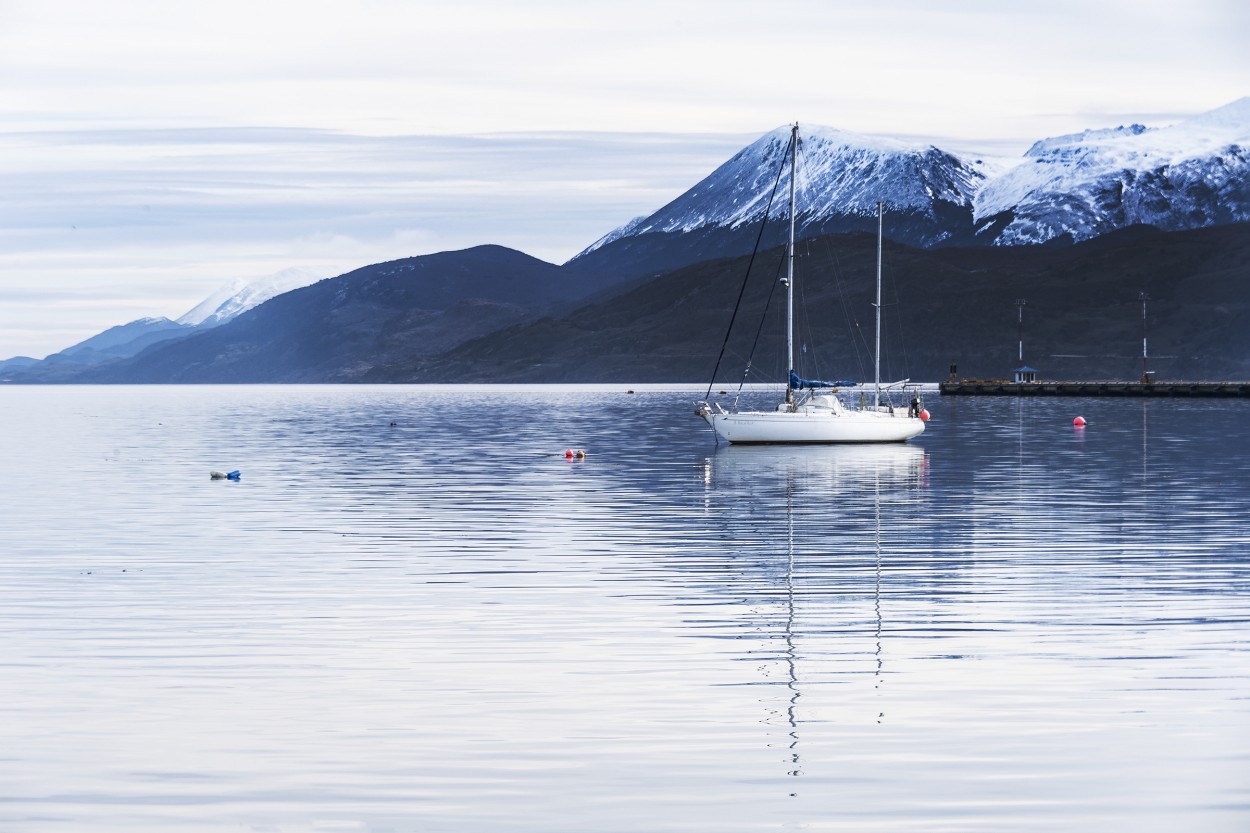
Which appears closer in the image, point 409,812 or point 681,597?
point 409,812

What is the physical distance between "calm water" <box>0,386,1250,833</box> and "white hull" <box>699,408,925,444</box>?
107 ft

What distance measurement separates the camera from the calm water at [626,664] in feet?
50.6

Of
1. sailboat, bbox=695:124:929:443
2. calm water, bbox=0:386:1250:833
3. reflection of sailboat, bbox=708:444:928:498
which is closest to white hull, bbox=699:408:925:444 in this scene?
sailboat, bbox=695:124:929:443

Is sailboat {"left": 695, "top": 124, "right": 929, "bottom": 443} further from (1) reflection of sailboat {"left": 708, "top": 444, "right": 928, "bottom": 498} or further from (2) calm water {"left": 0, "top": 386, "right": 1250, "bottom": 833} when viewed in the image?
(2) calm water {"left": 0, "top": 386, "right": 1250, "bottom": 833}

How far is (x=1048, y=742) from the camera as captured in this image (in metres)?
17.5

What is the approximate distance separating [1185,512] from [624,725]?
3252 centimetres

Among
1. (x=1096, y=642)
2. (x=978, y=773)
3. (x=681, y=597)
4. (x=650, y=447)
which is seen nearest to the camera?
(x=978, y=773)

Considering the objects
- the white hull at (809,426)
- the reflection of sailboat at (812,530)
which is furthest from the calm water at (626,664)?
the white hull at (809,426)

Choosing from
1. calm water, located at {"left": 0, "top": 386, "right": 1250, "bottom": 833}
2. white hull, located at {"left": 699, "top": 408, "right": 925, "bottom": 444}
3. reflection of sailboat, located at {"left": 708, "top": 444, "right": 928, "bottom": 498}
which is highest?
white hull, located at {"left": 699, "top": 408, "right": 925, "bottom": 444}

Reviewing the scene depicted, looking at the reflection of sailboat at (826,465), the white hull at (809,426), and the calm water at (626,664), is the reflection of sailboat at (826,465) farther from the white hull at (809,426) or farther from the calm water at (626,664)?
the calm water at (626,664)

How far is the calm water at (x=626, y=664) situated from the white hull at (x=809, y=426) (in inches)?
1281

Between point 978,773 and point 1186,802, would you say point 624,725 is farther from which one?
point 1186,802

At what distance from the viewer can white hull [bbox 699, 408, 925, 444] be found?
8475 centimetres

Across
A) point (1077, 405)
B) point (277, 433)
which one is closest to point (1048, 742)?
point (277, 433)
